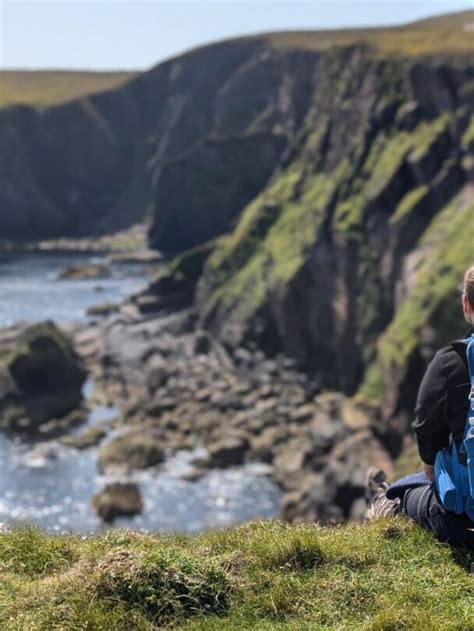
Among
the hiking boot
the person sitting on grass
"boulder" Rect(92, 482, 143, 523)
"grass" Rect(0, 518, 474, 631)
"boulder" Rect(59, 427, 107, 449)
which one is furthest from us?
"boulder" Rect(59, 427, 107, 449)

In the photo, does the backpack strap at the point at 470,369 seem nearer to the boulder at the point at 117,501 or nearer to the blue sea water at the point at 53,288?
the boulder at the point at 117,501

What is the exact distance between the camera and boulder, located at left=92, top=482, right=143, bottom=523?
50.1 m

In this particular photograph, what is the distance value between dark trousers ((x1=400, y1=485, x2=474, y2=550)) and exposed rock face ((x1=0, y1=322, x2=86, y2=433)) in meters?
60.0

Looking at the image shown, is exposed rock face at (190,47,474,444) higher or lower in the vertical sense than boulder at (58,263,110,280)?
higher

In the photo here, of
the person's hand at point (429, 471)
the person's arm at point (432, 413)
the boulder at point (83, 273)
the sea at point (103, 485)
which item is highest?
the person's arm at point (432, 413)

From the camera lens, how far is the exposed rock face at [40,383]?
227ft

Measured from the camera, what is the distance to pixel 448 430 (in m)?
8.80

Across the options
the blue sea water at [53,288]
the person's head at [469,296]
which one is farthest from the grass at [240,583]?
the blue sea water at [53,288]

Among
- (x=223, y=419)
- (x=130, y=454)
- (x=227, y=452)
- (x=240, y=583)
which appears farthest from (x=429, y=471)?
(x=223, y=419)

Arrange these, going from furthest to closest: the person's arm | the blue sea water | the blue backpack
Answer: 1. the blue sea water
2. the person's arm
3. the blue backpack

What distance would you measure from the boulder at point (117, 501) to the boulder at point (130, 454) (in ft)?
17.3

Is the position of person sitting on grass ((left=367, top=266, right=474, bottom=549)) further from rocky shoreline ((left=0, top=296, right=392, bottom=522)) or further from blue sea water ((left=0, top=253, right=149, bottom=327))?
blue sea water ((left=0, top=253, right=149, bottom=327))

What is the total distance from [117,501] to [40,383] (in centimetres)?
2685

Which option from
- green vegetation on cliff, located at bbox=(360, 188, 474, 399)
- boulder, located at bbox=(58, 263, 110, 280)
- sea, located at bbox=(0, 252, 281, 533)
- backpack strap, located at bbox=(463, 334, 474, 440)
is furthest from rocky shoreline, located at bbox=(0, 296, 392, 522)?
boulder, located at bbox=(58, 263, 110, 280)
